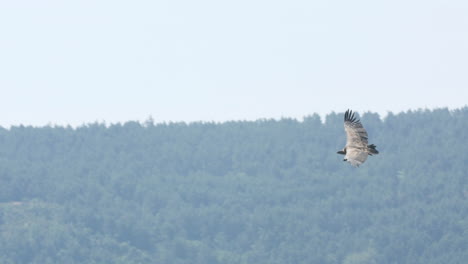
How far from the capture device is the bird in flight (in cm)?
3169

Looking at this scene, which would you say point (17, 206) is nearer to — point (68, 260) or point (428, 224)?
point (68, 260)

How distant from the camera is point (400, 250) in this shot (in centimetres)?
19038

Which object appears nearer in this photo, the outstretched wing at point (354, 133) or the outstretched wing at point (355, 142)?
the outstretched wing at point (355, 142)

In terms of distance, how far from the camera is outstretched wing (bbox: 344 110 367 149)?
106 feet

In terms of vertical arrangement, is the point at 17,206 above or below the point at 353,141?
above

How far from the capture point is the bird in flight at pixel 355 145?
31688 millimetres

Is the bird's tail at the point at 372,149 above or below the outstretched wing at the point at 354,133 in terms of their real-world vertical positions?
below

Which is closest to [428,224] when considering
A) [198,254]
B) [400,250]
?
[400,250]

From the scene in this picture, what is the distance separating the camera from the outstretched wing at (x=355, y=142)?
31.8 meters

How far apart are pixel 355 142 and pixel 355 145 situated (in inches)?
3.7

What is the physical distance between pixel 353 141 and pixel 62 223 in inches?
6581

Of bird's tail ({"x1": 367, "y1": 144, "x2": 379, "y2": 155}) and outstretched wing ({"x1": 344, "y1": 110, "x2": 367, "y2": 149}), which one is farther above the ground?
outstretched wing ({"x1": 344, "y1": 110, "x2": 367, "y2": 149})

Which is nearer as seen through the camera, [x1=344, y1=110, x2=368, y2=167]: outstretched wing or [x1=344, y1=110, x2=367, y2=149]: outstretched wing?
[x1=344, y1=110, x2=368, y2=167]: outstretched wing

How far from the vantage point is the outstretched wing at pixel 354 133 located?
32312mm
